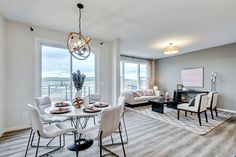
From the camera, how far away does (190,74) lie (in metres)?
6.40

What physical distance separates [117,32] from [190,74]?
4.47 meters

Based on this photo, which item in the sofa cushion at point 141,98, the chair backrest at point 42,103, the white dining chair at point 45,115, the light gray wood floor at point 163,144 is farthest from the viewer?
the sofa cushion at point 141,98

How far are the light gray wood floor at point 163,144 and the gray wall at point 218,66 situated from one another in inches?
89.2

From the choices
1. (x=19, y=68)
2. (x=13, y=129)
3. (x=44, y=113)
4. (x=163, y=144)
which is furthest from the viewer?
(x=19, y=68)

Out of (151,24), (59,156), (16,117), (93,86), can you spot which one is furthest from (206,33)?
(16,117)

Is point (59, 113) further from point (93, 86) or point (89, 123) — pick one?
point (93, 86)

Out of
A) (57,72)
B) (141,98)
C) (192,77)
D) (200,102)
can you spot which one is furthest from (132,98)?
(57,72)

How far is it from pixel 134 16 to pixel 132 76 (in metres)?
4.78

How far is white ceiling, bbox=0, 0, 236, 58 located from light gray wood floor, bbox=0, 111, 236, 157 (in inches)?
104

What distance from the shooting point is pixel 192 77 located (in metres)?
6.30

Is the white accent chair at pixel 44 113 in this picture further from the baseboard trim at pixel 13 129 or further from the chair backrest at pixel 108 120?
the chair backrest at pixel 108 120

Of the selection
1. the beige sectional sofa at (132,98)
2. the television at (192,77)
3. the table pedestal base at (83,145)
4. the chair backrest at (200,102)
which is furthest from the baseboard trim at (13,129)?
the television at (192,77)

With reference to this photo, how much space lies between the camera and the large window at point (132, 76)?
7.10m

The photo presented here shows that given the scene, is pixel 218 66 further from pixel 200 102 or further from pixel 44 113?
pixel 44 113
